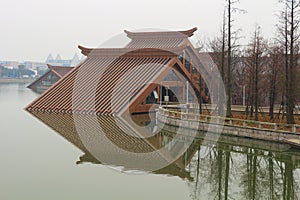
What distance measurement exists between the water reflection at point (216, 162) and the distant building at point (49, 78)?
4592 cm

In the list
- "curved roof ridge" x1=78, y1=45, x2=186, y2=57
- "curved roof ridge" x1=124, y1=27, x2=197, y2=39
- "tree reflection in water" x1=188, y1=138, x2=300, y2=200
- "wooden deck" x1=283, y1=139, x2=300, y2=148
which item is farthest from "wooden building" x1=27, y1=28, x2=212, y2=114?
"tree reflection in water" x1=188, y1=138, x2=300, y2=200

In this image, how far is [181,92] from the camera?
28.0m

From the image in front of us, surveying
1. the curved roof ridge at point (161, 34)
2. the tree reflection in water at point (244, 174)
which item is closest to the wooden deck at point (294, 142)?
the tree reflection in water at point (244, 174)

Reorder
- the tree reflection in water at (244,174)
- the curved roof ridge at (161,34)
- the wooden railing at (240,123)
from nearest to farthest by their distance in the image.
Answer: the tree reflection in water at (244,174) < the wooden railing at (240,123) < the curved roof ridge at (161,34)

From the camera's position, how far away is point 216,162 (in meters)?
11.0

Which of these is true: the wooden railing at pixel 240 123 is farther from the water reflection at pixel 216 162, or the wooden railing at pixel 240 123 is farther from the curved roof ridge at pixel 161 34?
the curved roof ridge at pixel 161 34

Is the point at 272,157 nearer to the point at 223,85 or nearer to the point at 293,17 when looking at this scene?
the point at 293,17

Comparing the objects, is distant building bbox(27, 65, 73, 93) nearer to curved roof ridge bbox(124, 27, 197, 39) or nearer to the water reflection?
curved roof ridge bbox(124, 27, 197, 39)

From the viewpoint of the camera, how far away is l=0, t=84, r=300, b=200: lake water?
7863 mm

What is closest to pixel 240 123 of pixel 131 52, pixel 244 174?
pixel 244 174

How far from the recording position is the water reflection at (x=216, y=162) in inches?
327

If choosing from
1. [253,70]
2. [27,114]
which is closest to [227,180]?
[253,70]

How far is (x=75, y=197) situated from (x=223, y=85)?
45.7 ft

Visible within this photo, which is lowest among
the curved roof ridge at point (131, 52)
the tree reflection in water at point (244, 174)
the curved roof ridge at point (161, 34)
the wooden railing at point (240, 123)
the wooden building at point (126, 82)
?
the tree reflection in water at point (244, 174)
